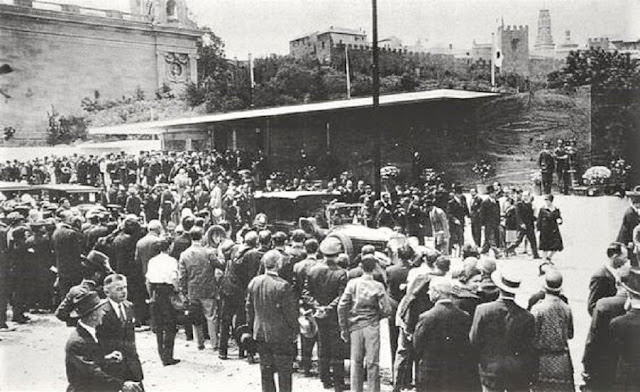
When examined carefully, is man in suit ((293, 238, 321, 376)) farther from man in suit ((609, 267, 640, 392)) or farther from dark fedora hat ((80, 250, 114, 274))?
man in suit ((609, 267, 640, 392))

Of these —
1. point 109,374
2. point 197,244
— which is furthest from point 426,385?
point 197,244

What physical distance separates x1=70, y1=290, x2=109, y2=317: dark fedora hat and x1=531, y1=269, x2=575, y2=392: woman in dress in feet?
11.1

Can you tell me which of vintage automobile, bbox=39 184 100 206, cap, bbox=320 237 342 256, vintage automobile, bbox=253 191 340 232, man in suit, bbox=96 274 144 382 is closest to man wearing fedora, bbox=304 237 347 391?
cap, bbox=320 237 342 256

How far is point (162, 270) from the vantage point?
729cm

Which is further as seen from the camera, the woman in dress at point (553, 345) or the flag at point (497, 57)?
the flag at point (497, 57)

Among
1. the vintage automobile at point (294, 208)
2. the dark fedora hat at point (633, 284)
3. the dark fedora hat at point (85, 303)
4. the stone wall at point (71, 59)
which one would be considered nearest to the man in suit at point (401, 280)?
the dark fedora hat at point (633, 284)

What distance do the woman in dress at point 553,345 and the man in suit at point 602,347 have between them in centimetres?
25

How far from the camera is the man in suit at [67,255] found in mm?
8773

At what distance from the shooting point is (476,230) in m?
13.1

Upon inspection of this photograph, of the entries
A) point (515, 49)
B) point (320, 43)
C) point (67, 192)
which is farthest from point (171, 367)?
point (515, 49)

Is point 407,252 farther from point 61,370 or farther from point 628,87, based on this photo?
point 628,87

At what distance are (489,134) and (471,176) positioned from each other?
4.98 ft

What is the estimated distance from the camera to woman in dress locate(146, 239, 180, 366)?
730 cm

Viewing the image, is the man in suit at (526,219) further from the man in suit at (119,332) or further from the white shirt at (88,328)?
the white shirt at (88,328)
